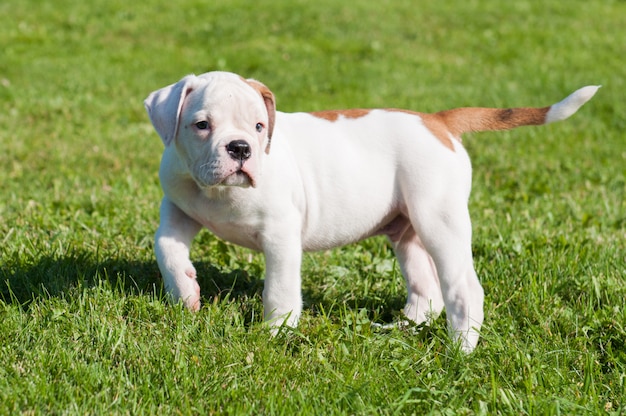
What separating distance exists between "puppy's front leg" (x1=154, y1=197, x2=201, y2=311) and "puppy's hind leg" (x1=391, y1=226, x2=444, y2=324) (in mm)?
1170

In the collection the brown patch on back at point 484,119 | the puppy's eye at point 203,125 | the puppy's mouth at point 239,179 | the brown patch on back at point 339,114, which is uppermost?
the puppy's eye at point 203,125

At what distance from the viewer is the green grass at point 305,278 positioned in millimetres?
3199

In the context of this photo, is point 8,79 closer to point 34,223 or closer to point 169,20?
point 169,20

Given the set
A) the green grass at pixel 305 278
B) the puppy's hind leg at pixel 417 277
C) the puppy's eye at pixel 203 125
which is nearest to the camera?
the green grass at pixel 305 278

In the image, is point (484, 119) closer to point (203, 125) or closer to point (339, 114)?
point (339, 114)

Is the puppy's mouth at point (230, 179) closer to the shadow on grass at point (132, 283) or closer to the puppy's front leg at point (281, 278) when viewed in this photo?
the puppy's front leg at point (281, 278)

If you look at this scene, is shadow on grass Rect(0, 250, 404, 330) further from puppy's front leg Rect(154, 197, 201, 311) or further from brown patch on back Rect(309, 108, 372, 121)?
brown patch on back Rect(309, 108, 372, 121)

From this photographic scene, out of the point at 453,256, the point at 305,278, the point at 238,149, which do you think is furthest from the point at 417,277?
the point at 238,149

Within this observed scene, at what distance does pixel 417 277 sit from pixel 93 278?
1660 millimetres

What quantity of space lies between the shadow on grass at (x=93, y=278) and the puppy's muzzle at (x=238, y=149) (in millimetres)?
771

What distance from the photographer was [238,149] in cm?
343

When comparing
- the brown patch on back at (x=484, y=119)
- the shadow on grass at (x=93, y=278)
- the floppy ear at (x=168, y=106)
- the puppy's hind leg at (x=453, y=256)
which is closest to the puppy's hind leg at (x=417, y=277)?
the puppy's hind leg at (x=453, y=256)

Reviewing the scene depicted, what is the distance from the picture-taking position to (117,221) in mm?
5453

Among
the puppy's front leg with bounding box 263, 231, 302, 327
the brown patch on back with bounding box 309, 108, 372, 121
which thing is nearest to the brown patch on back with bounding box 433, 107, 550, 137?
the brown patch on back with bounding box 309, 108, 372, 121
